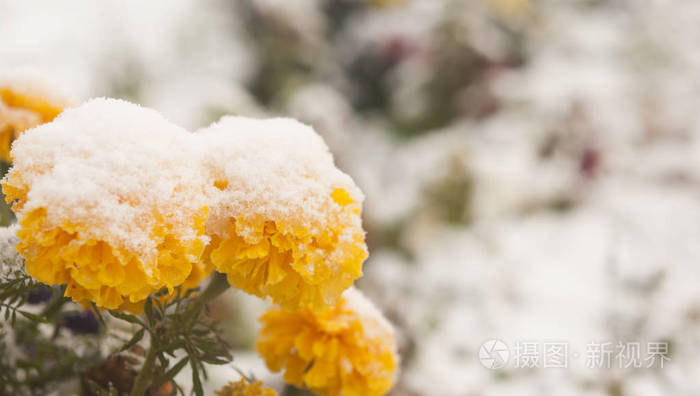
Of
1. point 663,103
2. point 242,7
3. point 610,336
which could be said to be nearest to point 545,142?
point 663,103

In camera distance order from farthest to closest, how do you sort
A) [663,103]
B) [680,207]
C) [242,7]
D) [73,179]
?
[242,7] < [663,103] < [680,207] < [73,179]

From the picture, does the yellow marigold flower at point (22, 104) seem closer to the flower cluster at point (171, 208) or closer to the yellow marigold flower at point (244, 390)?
the flower cluster at point (171, 208)

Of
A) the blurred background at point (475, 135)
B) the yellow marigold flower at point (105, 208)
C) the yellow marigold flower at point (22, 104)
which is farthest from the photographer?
the blurred background at point (475, 135)

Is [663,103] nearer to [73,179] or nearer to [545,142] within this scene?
[545,142]

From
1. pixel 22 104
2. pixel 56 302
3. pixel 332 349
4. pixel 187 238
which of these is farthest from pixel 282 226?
pixel 22 104

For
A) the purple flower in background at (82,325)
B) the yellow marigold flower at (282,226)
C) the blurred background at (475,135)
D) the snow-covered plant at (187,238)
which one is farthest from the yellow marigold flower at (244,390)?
the blurred background at (475,135)

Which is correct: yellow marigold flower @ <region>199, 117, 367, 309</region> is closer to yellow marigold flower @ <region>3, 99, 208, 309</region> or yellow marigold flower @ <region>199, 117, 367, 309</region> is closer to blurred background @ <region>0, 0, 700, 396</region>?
yellow marigold flower @ <region>3, 99, 208, 309</region>
